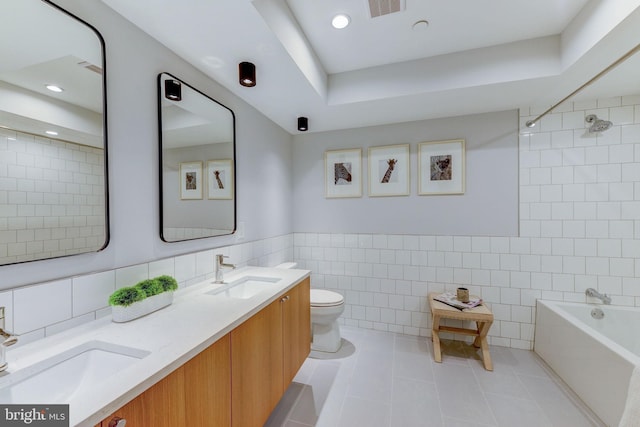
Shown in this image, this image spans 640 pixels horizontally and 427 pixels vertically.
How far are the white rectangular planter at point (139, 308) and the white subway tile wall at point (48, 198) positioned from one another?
30cm

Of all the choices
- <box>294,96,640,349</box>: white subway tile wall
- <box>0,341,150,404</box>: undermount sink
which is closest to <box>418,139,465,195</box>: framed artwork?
<box>294,96,640,349</box>: white subway tile wall

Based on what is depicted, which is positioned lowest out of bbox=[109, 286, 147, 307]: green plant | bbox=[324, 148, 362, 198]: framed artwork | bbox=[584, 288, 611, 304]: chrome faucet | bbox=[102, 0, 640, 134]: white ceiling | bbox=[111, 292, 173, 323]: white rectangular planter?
bbox=[584, 288, 611, 304]: chrome faucet

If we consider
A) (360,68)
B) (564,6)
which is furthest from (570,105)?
(360,68)

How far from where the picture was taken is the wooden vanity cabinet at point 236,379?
797mm

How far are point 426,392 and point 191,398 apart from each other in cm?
172

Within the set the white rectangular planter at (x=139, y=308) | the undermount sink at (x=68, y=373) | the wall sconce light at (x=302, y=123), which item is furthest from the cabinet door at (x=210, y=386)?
the wall sconce light at (x=302, y=123)

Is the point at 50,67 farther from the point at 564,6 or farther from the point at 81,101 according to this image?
the point at 564,6

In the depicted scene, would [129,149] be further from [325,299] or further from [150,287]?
[325,299]

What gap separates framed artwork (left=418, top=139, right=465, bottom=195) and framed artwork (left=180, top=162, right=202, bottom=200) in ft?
6.94

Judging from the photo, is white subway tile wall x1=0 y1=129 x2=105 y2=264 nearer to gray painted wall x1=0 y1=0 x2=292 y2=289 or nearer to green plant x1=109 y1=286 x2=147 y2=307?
gray painted wall x1=0 y1=0 x2=292 y2=289

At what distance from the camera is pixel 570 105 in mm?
2322

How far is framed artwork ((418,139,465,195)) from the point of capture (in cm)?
260

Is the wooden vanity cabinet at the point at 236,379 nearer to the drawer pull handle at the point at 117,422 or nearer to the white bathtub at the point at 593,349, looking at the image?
the drawer pull handle at the point at 117,422

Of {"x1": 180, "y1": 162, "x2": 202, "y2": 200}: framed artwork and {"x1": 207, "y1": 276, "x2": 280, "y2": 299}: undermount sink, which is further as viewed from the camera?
{"x1": 207, "y1": 276, "x2": 280, "y2": 299}: undermount sink
